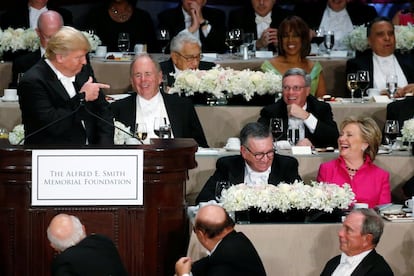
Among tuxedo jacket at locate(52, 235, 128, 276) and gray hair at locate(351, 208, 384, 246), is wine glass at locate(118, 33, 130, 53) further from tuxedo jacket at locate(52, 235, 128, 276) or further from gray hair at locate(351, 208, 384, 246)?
tuxedo jacket at locate(52, 235, 128, 276)

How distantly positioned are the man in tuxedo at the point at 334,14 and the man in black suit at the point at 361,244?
527cm

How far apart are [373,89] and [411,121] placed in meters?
1.54

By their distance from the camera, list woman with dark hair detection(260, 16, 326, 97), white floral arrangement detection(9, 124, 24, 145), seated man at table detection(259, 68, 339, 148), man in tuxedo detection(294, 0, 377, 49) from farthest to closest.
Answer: man in tuxedo detection(294, 0, 377, 49), woman with dark hair detection(260, 16, 326, 97), seated man at table detection(259, 68, 339, 148), white floral arrangement detection(9, 124, 24, 145)

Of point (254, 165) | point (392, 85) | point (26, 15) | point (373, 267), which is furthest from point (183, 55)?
point (373, 267)

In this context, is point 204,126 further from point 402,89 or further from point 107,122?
point 107,122

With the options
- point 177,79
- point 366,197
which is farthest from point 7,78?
point 366,197

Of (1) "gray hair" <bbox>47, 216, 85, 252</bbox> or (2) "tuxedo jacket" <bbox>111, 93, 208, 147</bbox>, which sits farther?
(2) "tuxedo jacket" <bbox>111, 93, 208, 147</bbox>

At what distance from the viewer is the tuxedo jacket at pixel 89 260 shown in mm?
5543

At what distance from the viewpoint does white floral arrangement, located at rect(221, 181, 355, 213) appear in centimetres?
680

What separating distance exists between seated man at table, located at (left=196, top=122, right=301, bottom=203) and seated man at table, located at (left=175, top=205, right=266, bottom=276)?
110 cm

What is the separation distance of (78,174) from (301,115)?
2715 mm

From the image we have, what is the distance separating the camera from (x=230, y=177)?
7516 mm

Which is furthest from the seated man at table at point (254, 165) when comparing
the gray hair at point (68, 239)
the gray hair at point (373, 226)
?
the gray hair at point (68, 239)

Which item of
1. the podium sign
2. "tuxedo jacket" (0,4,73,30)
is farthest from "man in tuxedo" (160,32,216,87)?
the podium sign
